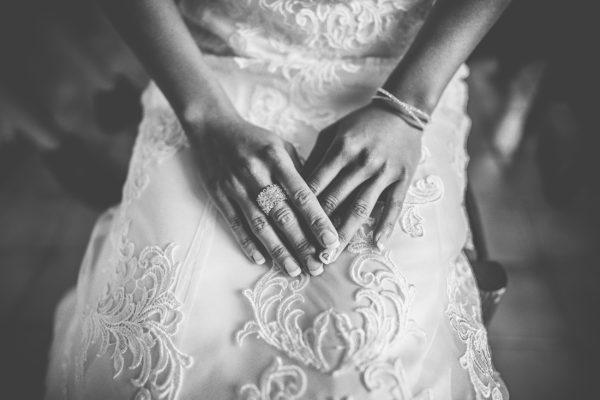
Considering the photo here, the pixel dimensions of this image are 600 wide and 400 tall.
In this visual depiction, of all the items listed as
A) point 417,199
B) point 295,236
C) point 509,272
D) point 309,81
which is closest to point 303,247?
point 295,236

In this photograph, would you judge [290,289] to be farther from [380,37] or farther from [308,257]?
[380,37]

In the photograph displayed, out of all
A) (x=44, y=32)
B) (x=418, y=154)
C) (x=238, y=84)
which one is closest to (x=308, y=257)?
(x=418, y=154)

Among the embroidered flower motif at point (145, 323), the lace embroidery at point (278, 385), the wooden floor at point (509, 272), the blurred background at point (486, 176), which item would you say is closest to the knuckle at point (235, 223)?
the embroidered flower motif at point (145, 323)

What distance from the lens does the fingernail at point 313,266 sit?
586mm

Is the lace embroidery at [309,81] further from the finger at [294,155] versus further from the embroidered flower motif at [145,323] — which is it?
the embroidered flower motif at [145,323]

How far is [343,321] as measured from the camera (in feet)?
1.78

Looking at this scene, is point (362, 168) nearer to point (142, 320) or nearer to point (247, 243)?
point (247, 243)

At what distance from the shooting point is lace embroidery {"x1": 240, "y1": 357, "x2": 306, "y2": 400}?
20.5 inches

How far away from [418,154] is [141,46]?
0.55 m

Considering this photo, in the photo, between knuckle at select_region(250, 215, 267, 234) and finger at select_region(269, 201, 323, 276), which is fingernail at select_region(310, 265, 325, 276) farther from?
knuckle at select_region(250, 215, 267, 234)

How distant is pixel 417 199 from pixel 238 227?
31 cm

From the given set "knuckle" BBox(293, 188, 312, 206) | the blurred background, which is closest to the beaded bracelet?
"knuckle" BBox(293, 188, 312, 206)

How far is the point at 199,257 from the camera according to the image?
0.62m

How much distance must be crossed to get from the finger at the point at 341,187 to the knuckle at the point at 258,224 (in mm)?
97
